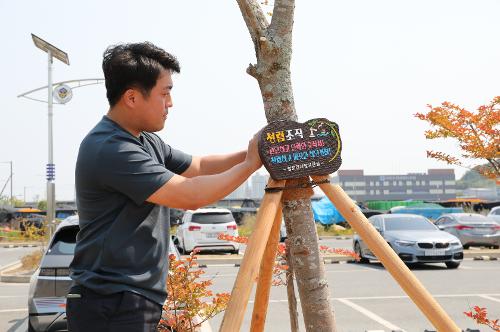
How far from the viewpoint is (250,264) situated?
2.37 meters

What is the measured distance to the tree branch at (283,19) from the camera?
129 inches

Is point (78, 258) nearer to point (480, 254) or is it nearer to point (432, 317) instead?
point (432, 317)

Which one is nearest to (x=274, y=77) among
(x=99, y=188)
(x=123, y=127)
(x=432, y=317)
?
(x=123, y=127)

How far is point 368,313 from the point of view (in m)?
8.39

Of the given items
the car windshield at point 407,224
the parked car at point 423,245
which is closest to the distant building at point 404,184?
the car windshield at point 407,224

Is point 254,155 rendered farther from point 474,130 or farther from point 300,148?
point 474,130

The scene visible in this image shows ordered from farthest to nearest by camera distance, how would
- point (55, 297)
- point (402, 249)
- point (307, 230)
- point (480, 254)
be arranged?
point (480, 254), point (402, 249), point (55, 297), point (307, 230)

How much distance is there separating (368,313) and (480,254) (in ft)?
33.4

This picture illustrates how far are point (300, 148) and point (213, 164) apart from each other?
0.60 m

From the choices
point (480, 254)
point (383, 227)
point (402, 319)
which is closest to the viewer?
point (402, 319)

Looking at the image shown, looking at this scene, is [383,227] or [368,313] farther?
[383,227]

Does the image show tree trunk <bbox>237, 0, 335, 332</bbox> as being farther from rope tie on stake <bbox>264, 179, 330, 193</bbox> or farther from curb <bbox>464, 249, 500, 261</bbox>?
curb <bbox>464, 249, 500, 261</bbox>

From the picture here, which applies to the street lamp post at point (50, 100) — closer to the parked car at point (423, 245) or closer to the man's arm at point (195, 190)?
the parked car at point (423, 245)

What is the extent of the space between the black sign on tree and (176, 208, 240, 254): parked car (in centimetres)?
1527
